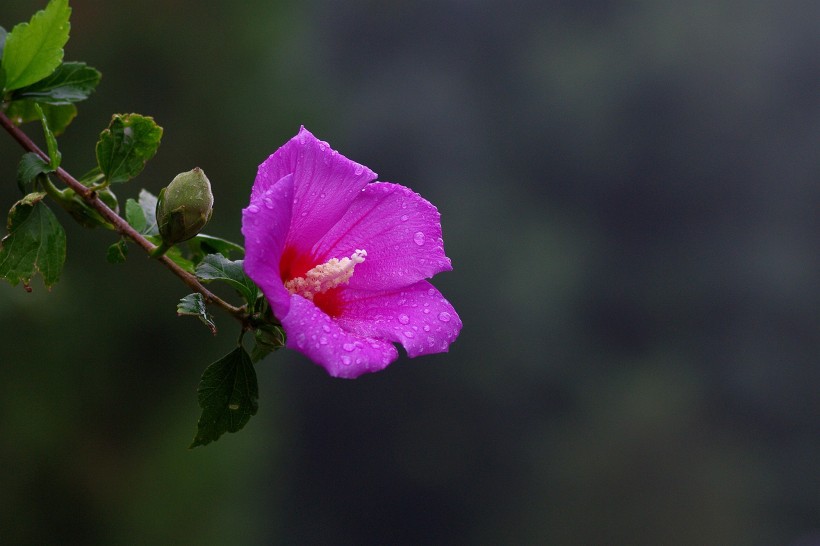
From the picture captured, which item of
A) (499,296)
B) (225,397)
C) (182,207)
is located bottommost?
(499,296)

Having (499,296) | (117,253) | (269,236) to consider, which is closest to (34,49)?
(117,253)

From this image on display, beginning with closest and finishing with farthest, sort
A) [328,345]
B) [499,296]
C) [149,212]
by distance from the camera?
[328,345] → [149,212] → [499,296]

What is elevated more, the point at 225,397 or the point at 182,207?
the point at 182,207

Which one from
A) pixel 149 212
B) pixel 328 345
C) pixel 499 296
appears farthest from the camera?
pixel 499 296

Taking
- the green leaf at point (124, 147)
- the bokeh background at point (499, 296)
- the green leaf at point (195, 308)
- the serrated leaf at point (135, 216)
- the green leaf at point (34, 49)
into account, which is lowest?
the bokeh background at point (499, 296)

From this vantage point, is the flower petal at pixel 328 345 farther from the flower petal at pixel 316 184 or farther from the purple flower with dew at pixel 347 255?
the flower petal at pixel 316 184

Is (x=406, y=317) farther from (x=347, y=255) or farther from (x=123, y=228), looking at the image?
(x=123, y=228)

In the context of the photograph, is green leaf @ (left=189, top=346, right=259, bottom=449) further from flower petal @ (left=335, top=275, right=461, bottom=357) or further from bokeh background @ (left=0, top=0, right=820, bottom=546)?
→ bokeh background @ (left=0, top=0, right=820, bottom=546)

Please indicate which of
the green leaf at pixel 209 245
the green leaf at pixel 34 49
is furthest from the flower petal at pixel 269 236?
the green leaf at pixel 34 49
